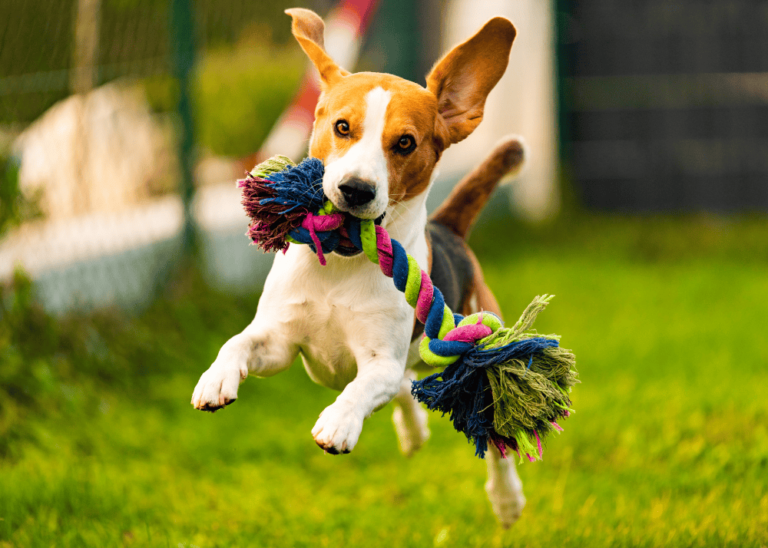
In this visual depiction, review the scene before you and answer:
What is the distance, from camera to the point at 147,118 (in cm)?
589

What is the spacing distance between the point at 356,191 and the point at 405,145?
8.5 inches

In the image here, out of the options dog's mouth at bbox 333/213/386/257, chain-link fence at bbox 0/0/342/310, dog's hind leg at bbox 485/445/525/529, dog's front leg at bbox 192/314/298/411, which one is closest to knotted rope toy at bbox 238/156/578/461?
dog's mouth at bbox 333/213/386/257

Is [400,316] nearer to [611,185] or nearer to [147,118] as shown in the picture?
[147,118]

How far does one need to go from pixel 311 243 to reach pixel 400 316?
31 centimetres

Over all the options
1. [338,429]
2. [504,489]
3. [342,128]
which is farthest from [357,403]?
[504,489]

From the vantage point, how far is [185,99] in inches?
196

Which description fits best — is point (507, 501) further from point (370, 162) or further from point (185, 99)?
point (185, 99)

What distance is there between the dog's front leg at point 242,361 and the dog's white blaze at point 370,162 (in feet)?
1.33

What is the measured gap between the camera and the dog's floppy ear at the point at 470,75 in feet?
7.67

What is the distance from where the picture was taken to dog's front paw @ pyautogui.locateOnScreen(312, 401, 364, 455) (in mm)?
1895

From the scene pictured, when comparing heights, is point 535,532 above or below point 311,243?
below

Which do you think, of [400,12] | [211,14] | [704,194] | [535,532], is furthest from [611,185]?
[535,532]

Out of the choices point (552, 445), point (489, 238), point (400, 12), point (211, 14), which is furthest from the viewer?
point (400, 12)

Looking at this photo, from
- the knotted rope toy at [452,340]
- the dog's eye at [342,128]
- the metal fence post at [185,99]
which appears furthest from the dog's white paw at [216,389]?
the metal fence post at [185,99]
